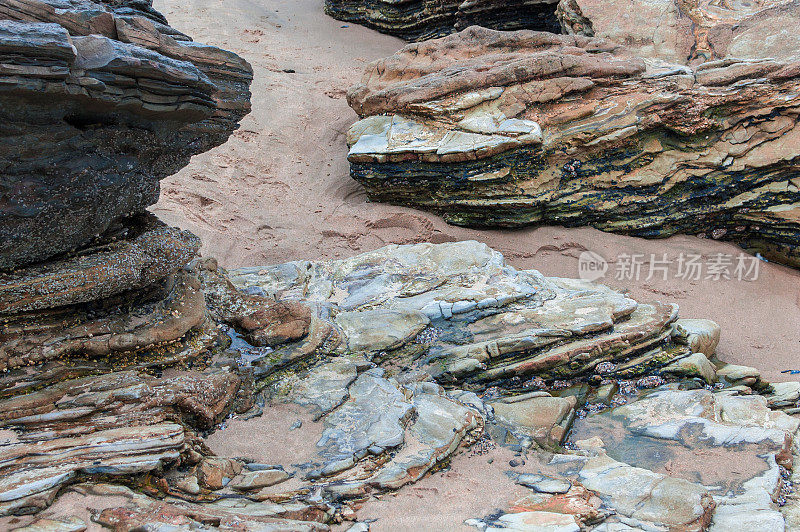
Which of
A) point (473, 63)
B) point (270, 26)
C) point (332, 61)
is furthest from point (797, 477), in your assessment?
point (270, 26)

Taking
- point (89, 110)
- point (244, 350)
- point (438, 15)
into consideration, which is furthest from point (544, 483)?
point (438, 15)

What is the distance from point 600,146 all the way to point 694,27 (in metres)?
2.21

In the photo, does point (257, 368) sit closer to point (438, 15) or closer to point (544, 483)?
point (544, 483)

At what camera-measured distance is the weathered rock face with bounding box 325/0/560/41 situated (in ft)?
29.2

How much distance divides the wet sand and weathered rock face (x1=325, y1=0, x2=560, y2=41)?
101 inches

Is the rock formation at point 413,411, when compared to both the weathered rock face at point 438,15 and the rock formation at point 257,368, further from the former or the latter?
the weathered rock face at point 438,15

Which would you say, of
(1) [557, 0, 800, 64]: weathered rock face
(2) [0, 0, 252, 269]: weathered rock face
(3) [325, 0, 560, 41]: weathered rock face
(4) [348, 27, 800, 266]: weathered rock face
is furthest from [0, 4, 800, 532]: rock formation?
(3) [325, 0, 560, 41]: weathered rock face

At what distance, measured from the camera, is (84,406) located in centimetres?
283

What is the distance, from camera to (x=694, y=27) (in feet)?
22.2

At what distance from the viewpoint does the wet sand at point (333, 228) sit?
5367 millimetres

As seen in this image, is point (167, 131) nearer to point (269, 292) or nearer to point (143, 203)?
point (143, 203)

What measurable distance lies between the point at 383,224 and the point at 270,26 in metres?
5.63

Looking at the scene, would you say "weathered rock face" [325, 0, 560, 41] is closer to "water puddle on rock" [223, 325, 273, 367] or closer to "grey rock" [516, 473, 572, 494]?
"water puddle on rock" [223, 325, 273, 367]

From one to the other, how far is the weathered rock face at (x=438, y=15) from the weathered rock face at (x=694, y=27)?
1565mm
